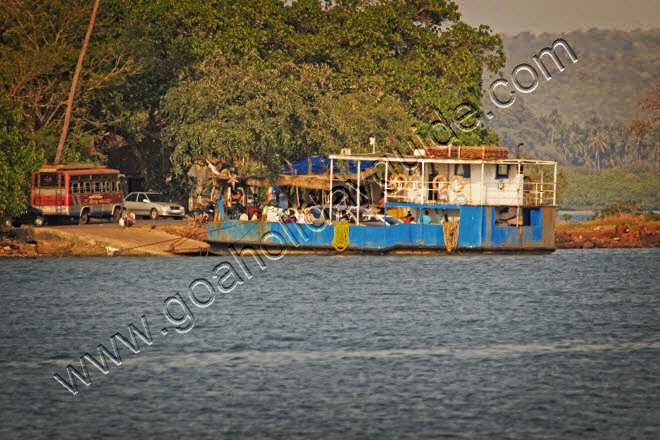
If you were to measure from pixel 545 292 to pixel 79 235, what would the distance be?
19.5m

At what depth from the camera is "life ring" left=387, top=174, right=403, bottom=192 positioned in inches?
1806

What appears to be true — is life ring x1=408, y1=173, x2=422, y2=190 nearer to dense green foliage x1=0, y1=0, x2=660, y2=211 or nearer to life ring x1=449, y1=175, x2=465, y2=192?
life ring x1=449, y1=175, x2=465, y2=192

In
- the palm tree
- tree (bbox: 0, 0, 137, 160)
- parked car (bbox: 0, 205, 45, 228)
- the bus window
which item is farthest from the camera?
the palm tree

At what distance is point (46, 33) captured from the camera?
5597 cm

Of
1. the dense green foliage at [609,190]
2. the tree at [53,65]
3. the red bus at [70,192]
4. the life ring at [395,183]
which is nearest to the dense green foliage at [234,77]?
A: the tree at [53,65]

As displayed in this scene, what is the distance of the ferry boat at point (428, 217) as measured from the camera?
1757 inches

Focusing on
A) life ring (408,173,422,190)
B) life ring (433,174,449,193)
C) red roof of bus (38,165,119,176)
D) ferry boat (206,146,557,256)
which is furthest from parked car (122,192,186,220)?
life ring (433,174,449,193)

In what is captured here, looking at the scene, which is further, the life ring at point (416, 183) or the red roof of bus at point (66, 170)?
the red roof of bus at point (66, 170)

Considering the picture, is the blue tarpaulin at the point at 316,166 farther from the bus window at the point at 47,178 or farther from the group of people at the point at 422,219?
the bus window at the point at 47,178

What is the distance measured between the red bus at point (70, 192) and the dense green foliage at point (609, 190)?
3733 inches

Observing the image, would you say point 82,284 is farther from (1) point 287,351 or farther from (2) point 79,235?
(1) point 287,351

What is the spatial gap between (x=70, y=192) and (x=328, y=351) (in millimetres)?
25899

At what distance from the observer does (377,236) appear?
147 feet

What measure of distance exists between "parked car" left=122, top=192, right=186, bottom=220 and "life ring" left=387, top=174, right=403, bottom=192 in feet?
42.5
